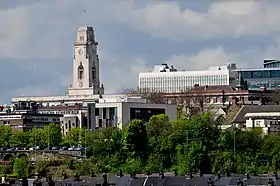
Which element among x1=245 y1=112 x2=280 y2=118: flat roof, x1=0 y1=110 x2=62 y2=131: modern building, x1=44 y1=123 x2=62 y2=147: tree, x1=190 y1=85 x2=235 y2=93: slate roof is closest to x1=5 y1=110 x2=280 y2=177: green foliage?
x1=44 y1=123 x2=62 y2=147: tree

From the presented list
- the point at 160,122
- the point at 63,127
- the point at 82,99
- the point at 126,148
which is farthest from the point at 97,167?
the point at 82,99

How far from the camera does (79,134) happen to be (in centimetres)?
14112

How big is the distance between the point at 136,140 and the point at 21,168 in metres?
10.6

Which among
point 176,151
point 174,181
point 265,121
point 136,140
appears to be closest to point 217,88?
point 265,121

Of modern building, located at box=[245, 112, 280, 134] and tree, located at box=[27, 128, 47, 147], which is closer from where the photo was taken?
modern building, located at box=[245, 112, 280, 134]

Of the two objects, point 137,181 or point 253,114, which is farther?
point 253,114

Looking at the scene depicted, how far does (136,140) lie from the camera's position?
A: 117500 mm

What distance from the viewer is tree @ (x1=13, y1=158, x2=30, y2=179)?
112 metres

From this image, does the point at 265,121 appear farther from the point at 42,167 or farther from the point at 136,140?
the point at 42,167

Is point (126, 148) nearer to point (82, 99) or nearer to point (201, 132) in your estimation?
point (201, 132)

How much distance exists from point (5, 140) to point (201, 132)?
1326 inches

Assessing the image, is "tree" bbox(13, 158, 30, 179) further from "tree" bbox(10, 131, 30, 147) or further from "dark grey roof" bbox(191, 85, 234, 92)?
"dark grey roof" bbox(191, 85, 234, 92)

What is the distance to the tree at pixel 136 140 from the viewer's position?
117 meters

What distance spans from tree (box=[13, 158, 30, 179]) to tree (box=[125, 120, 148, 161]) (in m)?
9.18
